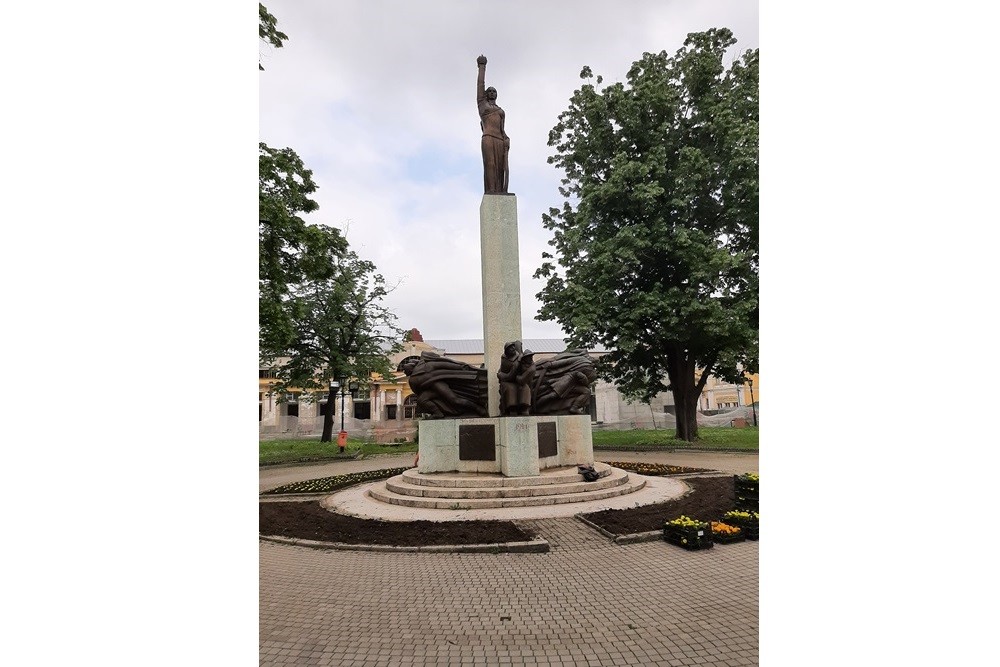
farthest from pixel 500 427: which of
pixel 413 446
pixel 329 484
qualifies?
pixel 413 446

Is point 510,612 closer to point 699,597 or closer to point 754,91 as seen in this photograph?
point 699,597

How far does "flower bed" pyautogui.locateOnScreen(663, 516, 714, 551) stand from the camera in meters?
6.70

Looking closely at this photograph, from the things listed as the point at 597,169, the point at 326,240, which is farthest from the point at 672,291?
the point at 326,240

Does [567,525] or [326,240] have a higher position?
[326,240]

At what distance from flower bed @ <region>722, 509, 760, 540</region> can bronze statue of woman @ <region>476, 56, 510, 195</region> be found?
8.24 m

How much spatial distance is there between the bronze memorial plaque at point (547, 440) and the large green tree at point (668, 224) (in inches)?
396

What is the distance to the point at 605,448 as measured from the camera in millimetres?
23516

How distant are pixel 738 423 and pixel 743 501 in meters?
27.6

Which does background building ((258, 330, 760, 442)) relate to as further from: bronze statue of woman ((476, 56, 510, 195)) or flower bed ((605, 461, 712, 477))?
bronze statue of woman ((476, 56, 510, 195))

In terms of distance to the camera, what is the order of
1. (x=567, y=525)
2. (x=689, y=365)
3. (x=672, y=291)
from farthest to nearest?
(x=689, y=365) < (x=672, y=291) < (x=567, y=525)

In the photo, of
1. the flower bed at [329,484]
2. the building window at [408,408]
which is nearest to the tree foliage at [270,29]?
the flower bed at [329,484]

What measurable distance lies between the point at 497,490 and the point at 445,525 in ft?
6.30

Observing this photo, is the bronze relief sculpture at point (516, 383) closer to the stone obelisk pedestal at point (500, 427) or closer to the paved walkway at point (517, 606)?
the stone obelisk pedestal at point (500, 427)

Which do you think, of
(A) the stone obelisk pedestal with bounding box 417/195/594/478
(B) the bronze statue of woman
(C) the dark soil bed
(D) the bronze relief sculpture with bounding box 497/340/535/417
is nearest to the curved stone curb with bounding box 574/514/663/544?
(C) the dark soil bed
